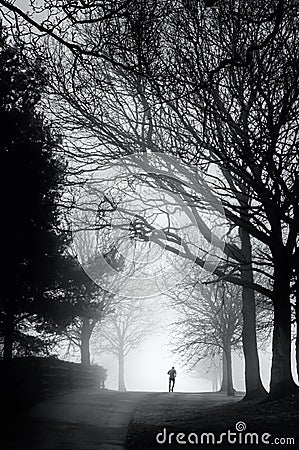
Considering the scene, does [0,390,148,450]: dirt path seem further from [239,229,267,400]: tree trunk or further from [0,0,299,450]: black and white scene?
[239,229,267,400]: tree trunk

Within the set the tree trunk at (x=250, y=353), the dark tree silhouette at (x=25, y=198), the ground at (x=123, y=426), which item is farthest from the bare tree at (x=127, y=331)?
the ground at (x=123, y=426)

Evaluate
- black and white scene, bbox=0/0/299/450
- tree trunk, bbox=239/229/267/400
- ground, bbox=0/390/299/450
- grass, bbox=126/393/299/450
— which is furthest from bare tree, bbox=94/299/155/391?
grass, bbox=126/393/299/450

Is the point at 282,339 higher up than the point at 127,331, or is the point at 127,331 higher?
the point at 127,331

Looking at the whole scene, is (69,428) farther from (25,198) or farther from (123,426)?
(25,198)

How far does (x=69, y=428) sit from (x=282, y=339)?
245 inches

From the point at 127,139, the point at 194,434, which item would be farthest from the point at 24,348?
the point at 194,434

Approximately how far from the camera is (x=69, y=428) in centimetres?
930

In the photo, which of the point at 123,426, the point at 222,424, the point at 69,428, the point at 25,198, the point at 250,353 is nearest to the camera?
the point at 69,428

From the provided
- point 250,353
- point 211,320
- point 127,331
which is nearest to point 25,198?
point 250,353

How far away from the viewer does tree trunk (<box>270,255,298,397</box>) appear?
12500 millimetres

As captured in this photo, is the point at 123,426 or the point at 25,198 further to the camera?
the point at 25,198

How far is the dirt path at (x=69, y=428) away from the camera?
7.73 metres

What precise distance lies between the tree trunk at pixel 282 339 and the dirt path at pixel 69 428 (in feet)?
13.2

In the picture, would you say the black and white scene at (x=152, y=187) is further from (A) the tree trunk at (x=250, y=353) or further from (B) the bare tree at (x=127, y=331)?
(B) the bare tree at (x=127, y=331)
